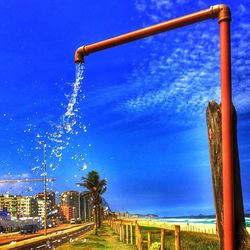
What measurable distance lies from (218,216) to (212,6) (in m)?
2.25

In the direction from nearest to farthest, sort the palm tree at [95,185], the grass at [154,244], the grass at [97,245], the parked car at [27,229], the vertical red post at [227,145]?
the vertical red post at [227,145], the grass at [154,244], the grass at [97,245], the palm tree at [95,185], the parked car at [27,229]

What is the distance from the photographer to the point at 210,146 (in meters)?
5.12

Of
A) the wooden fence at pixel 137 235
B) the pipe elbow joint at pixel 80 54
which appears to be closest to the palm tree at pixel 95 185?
the wooden fence at pixel 137 235

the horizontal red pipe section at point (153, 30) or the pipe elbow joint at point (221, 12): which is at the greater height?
the pipe elbow joint at point (221, 12)

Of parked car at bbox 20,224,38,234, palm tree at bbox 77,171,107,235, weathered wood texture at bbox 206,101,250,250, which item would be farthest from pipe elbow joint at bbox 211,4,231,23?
parked car at bbox 20,224,38,234

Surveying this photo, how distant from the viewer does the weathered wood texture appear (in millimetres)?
4805

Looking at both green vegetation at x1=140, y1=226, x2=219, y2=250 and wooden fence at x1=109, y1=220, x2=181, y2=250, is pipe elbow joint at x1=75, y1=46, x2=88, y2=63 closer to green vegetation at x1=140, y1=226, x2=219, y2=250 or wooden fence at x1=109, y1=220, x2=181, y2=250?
wooden fence at x1=109, y1=220, x2=181, y2=250

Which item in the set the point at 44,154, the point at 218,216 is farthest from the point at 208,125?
Answer: the point at 44,154

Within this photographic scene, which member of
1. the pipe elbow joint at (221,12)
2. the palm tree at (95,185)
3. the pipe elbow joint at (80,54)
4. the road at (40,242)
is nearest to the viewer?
the pipe elbow joint at (221,12)

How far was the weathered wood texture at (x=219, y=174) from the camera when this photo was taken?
480 cm

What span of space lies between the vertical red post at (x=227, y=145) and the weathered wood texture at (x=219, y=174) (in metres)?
0.22

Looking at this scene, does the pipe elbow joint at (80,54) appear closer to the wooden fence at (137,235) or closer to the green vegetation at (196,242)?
the wooden fence at (137,235)

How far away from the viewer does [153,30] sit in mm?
5227

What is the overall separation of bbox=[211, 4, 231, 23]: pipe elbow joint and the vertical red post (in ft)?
1.10
